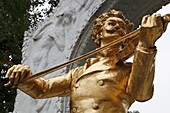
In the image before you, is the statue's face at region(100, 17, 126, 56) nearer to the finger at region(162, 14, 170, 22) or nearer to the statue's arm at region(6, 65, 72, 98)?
the statue's arm at region(6, 65, 72, 98)

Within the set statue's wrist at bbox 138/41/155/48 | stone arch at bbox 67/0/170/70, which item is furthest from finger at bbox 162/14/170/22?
stone arch at bbox 67/0/170/70

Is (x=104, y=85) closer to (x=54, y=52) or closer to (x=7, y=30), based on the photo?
(x=54, y=52)

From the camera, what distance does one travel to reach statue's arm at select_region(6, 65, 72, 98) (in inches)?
84.8

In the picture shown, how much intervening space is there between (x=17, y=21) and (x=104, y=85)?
11.6 feet

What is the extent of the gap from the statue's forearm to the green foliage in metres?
3.41

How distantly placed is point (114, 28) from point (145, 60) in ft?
1.05

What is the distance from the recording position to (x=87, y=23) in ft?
11.3

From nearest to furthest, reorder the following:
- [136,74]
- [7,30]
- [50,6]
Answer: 1. [136,74]
2. [7,30]
3. [50,6]

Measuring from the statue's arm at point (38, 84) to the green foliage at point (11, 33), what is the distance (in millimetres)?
3141

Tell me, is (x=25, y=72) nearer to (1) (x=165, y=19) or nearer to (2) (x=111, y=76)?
(2) (x=111, y=76)

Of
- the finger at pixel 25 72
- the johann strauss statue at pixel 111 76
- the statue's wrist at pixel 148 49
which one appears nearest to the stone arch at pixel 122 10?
the johann strauss statue at pixel 111 76

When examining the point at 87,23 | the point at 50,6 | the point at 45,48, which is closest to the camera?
the point at 87,23

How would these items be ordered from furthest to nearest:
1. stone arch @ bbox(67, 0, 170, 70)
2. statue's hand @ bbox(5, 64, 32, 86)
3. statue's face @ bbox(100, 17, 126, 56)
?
stone arch @ bbox(67, 0, 170, 70) → statue's face @ bbox(100, 17, 126, 56) → statue's hand @ bbox(5, 64, 32, 86)

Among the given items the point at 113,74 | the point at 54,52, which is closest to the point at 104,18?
the point at 113,74
